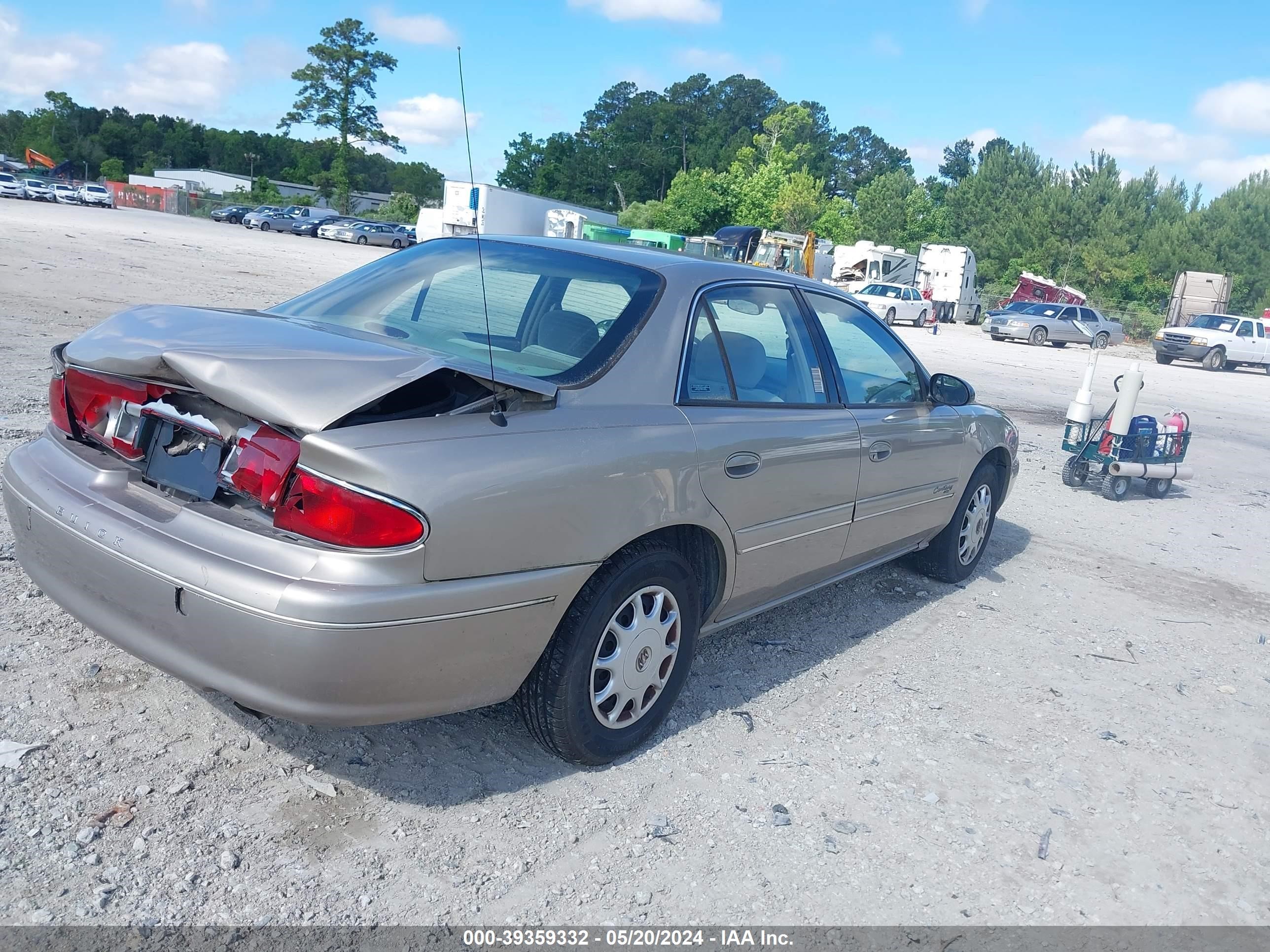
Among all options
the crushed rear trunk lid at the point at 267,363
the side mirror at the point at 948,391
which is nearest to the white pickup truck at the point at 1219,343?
the side mirror at the point at 948,391

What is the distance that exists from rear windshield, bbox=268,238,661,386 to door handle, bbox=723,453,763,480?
57cm

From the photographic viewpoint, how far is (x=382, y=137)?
86688mm

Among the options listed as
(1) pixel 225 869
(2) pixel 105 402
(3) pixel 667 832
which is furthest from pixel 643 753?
(2) pixel 105 402

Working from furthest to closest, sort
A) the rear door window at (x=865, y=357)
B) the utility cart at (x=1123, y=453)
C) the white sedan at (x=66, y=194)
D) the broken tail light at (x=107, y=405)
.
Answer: the white sedan at (x=66, y=194), the utility cart at (x=1123, y=453), the rear door window at (x=865, y=357), the broken tail light at (x=107, y=405)

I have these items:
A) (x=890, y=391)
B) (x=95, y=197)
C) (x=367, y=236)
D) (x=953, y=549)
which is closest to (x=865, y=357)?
(x=890, y=391)

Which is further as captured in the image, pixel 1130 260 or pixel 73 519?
pixel 1130 260

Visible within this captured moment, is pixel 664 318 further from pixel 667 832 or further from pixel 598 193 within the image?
pixel 598 193

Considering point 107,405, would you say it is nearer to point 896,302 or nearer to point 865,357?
point 865,357

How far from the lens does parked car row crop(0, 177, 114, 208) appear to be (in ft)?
183

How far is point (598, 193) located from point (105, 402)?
112 meters

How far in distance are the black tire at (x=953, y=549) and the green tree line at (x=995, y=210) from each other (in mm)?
50201

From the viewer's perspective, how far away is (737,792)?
3330mm

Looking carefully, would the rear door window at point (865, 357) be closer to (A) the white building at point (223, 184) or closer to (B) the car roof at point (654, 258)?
(B) the car roof at point (654, 258)

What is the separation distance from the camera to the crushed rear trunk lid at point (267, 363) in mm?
2607
